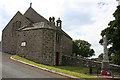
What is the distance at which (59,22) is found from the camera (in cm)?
2712

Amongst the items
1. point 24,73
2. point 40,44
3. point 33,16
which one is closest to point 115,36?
point 40,44

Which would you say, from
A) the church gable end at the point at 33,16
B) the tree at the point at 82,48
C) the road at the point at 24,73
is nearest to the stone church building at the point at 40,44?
the church gable end at the point at 33,16

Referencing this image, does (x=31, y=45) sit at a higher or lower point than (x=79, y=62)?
higher

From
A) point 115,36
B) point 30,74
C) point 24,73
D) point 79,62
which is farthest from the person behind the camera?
point 79,62

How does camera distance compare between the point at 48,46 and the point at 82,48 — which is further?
the point at 82,48

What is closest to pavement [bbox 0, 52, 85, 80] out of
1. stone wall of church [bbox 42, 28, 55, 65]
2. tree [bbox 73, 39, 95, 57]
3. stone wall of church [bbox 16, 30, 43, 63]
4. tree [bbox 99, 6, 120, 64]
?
stone wall of church [bbox 16, 30, 43, 63]

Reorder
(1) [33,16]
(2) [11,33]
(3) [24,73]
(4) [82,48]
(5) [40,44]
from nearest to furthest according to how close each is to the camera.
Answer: (3) [24,73], (5) [40,44], (1) [33,16], (2) [11,33], (4) [82,48]

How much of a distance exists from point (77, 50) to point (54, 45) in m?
34.2

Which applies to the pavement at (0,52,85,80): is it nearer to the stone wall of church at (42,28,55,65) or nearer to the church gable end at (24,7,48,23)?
the stone wall of church at (42,28,55,65)

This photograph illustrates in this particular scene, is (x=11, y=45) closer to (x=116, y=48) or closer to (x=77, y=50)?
(x=116, y=48)

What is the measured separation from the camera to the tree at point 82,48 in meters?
52.2

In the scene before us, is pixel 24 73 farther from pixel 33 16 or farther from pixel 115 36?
pixel 33 16

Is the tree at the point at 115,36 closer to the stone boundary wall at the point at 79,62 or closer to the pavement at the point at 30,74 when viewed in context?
the stone boundary wall at the point at 79,62

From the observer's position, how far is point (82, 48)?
5359 centimetres
